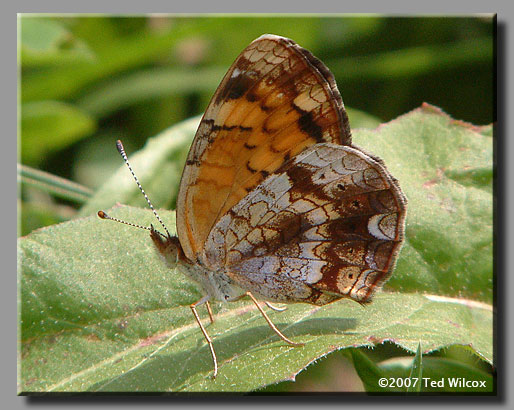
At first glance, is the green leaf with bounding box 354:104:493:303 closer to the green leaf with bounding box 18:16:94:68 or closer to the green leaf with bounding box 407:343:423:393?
the green leaf with bounding box 407:343:423:393

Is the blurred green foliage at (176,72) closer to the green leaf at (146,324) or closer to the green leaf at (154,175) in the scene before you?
the green leaf at (154,175)

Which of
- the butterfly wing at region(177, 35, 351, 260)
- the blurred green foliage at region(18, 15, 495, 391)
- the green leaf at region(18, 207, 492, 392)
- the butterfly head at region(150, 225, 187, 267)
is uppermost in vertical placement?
the blurred green foliage at region(18, 15, 495, 391)

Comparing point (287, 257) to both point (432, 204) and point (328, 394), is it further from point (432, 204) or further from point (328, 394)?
point (432, 204)

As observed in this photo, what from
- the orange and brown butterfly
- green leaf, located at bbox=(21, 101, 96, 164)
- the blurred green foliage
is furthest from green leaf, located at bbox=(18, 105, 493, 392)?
green leaf, located at bbox=(21, 101, 96, 164)

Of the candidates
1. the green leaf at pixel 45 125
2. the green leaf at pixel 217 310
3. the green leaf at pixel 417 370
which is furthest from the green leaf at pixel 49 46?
the green leaf at pixel 417 370

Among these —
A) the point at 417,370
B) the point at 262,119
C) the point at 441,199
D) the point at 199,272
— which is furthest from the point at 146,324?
the point at 441,199

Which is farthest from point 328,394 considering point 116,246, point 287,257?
point 116,246
